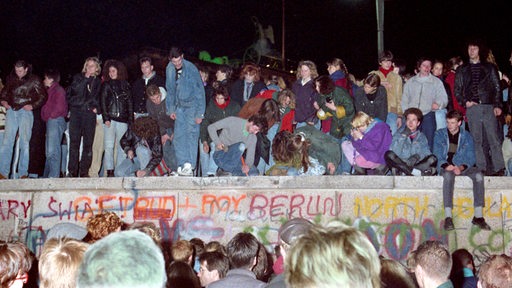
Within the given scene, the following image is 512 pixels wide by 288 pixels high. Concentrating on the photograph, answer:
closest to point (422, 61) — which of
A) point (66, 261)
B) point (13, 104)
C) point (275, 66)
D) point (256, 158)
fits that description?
point (256, 158)

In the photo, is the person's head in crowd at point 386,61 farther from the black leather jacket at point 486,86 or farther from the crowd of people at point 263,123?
the black leather jacket at point 486,86

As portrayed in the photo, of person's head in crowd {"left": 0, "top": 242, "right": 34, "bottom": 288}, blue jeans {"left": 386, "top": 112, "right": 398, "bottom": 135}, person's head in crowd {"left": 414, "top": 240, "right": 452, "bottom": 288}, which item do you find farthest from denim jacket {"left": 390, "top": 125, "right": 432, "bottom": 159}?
person's head in crowd {"left": 0, "top": 242, "right": 34, "bottom": 288}

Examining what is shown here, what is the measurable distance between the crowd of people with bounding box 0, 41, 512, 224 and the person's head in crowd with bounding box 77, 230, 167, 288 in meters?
7.90

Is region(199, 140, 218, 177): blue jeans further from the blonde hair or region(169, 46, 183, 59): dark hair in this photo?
the blonde hair

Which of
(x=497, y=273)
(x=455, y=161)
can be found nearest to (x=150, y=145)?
(x=455, y=161)

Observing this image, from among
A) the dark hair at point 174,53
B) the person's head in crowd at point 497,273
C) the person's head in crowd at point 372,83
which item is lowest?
the person's head in crowd at point 497,273

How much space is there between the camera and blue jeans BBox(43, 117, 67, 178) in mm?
11859

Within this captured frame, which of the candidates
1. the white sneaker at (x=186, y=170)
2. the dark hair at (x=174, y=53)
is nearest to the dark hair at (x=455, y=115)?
the white sneaker at (x=186, y=170)

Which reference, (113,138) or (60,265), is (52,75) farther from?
(60,265)

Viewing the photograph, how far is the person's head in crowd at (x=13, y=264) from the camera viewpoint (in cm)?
416

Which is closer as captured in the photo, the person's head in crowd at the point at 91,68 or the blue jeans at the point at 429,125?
the blue jeans at the point at 429,125

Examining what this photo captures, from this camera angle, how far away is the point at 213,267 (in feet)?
21.0

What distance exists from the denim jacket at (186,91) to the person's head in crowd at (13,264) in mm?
7163

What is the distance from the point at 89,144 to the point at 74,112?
631 millimetres
